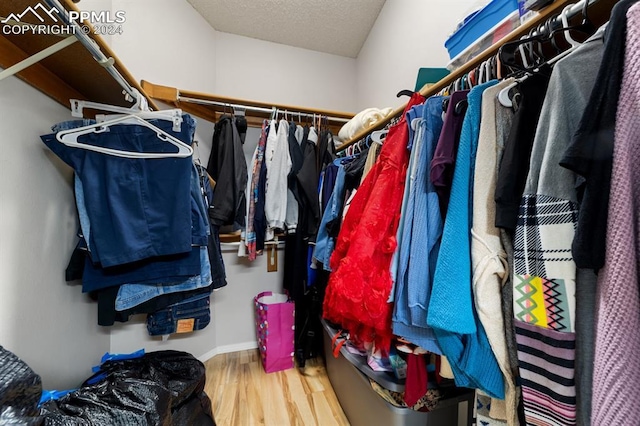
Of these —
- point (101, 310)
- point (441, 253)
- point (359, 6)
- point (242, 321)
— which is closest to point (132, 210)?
point (101, 310)

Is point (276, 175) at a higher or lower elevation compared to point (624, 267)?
higher

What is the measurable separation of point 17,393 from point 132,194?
1.79 ft

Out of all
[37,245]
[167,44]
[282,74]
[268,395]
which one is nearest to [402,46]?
[282,74]

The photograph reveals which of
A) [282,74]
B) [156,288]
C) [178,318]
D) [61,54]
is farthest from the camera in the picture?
[282,74]

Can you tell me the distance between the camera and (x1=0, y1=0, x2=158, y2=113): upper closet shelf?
1.69 feet

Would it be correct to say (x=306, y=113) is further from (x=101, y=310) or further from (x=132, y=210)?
(x=101, y=310)

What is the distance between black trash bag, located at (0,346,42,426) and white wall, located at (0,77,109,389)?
364mm

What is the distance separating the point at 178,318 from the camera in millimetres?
1142

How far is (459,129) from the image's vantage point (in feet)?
2.05

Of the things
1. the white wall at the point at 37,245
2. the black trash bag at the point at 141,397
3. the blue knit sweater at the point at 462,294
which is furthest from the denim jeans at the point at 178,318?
the blue knit sweater at the point at 462,294

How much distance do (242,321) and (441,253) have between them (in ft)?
5.68

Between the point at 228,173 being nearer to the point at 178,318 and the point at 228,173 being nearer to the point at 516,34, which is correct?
the point at 178,318

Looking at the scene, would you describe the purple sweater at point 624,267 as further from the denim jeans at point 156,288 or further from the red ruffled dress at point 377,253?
the denim jeans at point 156,288

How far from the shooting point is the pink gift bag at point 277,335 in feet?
5.07
